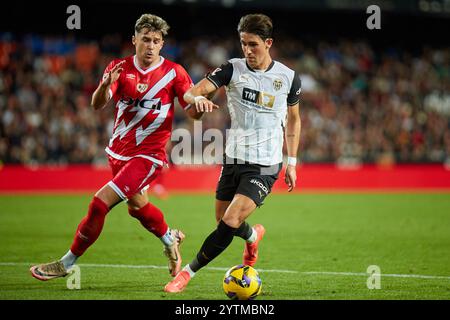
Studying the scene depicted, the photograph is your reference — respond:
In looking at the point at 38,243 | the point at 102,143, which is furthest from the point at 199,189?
the point at 38,243

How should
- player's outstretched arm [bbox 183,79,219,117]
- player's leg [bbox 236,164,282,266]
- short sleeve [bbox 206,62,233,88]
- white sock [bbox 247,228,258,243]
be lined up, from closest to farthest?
player's outstretched arm [bbox 183,79,219,117]
player's leg [bbox 236,164,282,266]
short sleeve [bbox 206,62,233,88]
white sock [bbox 247,228,258,243]

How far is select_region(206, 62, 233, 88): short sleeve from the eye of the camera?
7.07m

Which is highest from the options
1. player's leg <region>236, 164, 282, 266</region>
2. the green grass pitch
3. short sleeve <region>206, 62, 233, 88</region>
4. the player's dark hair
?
the player's dark hair

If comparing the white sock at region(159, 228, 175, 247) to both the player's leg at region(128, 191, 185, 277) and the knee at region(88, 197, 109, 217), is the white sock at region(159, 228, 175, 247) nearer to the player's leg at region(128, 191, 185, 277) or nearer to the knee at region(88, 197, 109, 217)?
the player's leg at region(128, 191, 185, 277)

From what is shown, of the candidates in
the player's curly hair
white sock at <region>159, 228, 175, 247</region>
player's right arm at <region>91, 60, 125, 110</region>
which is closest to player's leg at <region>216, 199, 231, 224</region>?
white sock at <region>159, 228, 175, 247</region>

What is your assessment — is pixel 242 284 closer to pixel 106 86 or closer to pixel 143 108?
pixel 143 108

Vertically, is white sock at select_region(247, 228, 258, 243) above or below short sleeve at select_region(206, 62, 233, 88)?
below

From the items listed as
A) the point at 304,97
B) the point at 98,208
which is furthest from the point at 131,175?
the point at 304,97

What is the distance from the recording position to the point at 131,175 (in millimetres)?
7328

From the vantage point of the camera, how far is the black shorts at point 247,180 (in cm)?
698

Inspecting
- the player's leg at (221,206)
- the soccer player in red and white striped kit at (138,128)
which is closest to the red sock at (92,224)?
the soccer player in red and white striped kit at (138,128)

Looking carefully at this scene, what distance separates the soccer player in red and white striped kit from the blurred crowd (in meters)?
13.0

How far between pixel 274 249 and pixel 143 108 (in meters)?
3.75
